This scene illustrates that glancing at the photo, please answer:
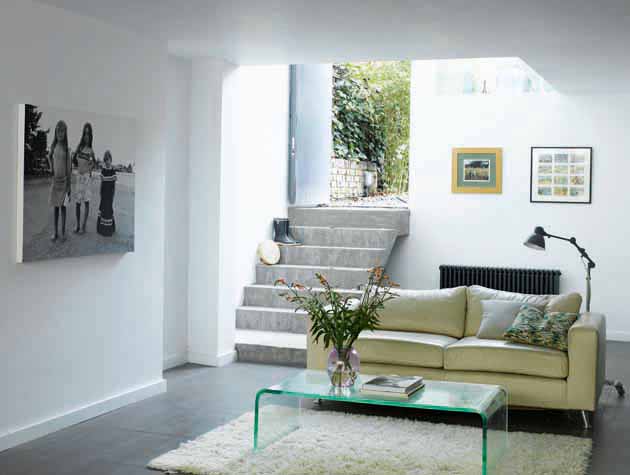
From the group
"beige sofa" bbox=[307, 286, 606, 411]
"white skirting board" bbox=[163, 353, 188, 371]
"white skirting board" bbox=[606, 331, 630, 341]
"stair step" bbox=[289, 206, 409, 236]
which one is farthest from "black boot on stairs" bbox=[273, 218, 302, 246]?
"white skirting board" bbox=[606, 331, 630, 341]

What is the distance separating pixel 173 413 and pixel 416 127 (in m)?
4.96

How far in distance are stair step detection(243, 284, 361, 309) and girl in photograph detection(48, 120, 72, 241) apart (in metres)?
3.37

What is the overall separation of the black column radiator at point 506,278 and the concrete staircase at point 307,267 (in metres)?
0.71

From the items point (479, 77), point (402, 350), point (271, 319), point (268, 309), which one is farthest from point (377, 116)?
point (402, 350)

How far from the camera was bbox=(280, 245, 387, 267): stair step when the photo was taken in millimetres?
8648

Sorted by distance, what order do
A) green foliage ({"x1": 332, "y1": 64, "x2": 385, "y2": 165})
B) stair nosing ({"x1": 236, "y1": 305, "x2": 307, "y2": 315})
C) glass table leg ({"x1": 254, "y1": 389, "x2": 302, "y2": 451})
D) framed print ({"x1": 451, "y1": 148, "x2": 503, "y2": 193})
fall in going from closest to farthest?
glass table leg ({"x1": 254, "y1": 389, "x2": 302, "y2": 451}), stair nosing ({"x1": 236, "y1": 305, "x2": 307, "y2": 315}), framed print ({"x1": 451, "y1": 148, "x2": 503, "y2": 193}), green foliage ({"x1": 332, "y1": 64, "x2": 385, "y2": 165})

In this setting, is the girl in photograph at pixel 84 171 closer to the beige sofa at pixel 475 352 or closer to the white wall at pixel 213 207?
the beige sofa at pixel 475 352

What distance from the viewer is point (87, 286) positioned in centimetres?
539

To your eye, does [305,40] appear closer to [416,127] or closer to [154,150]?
[154,150]

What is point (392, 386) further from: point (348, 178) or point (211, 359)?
point (348, 178)

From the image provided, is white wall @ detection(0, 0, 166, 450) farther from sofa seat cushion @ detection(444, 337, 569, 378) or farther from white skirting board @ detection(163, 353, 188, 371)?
sofa seat cushion @ detection(444, 337, 569, 378)

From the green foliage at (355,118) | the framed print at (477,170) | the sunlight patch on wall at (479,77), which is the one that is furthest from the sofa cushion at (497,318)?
the green foliage at (355,118)

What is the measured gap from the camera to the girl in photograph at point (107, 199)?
539cm

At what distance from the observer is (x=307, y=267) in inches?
335
